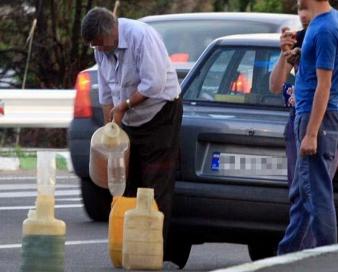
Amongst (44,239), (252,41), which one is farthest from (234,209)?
(44,239)

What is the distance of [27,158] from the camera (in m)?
18.0

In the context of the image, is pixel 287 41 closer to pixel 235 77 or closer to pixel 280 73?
pixel 280 73

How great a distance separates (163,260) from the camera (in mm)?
9133

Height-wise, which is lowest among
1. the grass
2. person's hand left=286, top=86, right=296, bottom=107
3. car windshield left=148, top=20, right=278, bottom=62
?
the grass

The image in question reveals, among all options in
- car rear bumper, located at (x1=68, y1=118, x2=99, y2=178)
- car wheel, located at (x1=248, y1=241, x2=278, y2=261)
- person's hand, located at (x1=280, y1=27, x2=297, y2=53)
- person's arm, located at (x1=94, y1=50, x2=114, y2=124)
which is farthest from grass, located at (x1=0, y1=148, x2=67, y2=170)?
person's hand, located at (x1=280, y1=27, x2=297, y2=53)

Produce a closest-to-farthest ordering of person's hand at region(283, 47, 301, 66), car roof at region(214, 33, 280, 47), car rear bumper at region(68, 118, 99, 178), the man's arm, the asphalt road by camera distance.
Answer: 1. the man's arm
2. person's hand at region(283, 47, 301, 66)
3. the asphalt road
4. car roof at region(214, 33, 280, 47)
5. car rear bumper at region(68, 118, 99, 178)

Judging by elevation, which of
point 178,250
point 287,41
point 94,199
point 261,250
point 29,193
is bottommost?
point 29,193

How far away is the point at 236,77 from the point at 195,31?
16.2ft

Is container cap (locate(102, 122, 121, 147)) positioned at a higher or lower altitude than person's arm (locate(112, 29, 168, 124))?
lower

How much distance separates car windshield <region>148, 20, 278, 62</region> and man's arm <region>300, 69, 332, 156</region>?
6.10 metres

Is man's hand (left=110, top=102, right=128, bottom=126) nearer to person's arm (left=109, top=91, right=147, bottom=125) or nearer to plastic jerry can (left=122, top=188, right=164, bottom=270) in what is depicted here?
person's arm (left=109, top=91, right=147, bottom=125)

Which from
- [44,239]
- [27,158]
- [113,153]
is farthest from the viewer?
[27,158]

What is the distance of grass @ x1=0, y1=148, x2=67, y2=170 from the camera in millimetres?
17703

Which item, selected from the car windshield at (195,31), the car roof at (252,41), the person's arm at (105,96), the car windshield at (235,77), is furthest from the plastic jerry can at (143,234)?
the car windshield at (195,31)
